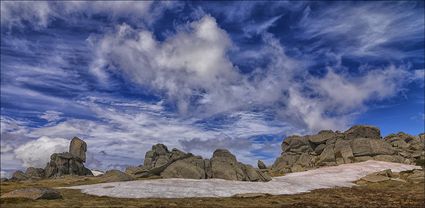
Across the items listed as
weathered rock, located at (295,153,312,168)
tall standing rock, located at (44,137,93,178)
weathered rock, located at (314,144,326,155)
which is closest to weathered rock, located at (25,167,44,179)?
tall standing rock, located at (44,137,93,178)

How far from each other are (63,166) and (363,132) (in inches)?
3249

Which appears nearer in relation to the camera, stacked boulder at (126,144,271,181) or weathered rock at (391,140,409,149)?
stacked boulder at (126,144,271,181)

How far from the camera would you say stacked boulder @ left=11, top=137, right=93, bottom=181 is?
327ft

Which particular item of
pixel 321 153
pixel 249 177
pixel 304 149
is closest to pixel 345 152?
pixel 321 153

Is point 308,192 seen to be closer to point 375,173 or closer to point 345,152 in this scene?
point 375,173

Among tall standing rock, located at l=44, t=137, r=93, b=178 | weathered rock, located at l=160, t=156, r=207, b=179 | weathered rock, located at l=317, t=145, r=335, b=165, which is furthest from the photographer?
weathered rock, located at l=317, t=145, r=335, b=165

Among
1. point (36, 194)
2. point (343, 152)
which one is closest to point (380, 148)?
A: point (343, 152)

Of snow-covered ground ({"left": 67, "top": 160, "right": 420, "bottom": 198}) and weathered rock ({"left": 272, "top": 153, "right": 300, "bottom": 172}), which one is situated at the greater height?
weathered rock ({"left": 272, "top": 153, "right": 300, "bottom": 172})

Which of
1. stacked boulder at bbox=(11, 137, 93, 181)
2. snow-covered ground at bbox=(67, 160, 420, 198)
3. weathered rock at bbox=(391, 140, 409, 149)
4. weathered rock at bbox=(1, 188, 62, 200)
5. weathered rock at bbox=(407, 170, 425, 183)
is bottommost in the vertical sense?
weathered rock at bbox=(1, 188, 62, 200)

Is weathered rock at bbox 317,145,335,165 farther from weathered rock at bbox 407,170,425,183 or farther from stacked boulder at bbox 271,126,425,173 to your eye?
weathered rock at bbox 407,170,425,183

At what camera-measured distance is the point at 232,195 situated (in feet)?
154

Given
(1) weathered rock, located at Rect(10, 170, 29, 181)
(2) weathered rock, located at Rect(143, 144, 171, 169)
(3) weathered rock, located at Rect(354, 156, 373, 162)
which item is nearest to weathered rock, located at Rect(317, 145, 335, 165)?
(3) weathered rock, located at Rect(354, 156, 373, 162)

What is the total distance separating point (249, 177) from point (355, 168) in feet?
112

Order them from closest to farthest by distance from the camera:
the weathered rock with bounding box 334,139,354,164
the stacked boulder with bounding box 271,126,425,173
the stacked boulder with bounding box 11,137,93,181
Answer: the stacked boulder with bounding box 11,137,93,181 → the weathered rock with bounding box 334,139,354,164 → the stacked boulder with bounding box 271,126,425,173
